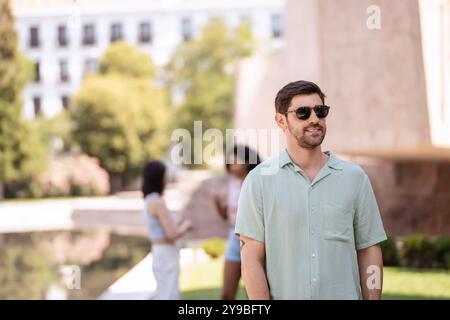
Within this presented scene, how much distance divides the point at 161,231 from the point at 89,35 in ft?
170

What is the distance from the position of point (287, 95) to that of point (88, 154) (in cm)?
3777

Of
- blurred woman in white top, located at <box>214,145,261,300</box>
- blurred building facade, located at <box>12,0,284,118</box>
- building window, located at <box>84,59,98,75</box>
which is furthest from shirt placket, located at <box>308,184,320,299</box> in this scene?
building window, located at <box>84,59,98,75</box>

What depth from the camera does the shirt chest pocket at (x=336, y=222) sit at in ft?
9.55

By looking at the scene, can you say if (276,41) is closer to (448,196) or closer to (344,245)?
(448,196)

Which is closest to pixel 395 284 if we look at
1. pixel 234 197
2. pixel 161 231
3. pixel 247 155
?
pixel 234 197

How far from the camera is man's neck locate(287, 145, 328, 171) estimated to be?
3018mm

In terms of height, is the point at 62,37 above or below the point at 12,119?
above

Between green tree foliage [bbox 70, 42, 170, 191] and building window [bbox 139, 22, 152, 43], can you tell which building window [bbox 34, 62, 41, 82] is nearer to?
building window [bbox 139, 22, 152, 43]

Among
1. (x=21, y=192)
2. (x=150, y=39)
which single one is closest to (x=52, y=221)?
(x=21, y=192)

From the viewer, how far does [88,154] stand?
40.1 meters

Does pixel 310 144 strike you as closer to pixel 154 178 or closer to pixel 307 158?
pixel 307 158

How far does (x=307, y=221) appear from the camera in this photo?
2902 mm

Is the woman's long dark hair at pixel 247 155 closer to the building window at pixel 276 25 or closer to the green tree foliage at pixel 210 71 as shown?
the green tree foliage at pixel 210 71

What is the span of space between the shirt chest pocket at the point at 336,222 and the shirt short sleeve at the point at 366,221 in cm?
7
